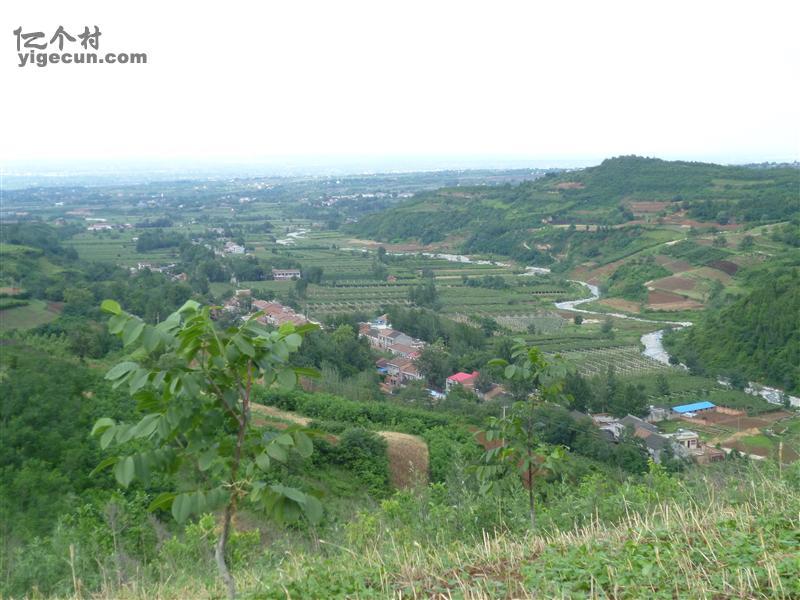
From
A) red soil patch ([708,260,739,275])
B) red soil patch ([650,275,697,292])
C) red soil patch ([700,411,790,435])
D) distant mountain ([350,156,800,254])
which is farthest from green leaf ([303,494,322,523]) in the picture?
distant mountain ([350,156,800,254])

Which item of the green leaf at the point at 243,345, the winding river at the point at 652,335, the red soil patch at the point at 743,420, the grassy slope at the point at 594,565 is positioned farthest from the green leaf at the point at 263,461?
the winding river at the point at 652,335

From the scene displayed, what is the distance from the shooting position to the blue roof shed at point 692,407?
14321 mm

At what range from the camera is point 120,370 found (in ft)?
5.18

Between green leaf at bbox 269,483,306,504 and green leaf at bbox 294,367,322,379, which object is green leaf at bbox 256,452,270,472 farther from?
green leaf at bbox 294,367,322,379

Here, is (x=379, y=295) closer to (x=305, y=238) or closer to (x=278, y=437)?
(x=305, y=238)

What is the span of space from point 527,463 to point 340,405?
996 centimetres

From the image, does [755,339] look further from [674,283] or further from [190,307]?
[190,307]

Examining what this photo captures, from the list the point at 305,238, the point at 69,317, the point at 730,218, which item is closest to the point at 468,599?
the point at 69,317

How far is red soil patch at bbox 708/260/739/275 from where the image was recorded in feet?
92.8

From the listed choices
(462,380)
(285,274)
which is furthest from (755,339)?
(285,274)

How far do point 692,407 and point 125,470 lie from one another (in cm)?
1480

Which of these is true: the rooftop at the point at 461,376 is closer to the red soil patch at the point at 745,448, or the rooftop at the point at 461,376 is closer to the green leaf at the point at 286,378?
the red soil patch at the point at 745,448

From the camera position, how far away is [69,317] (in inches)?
771

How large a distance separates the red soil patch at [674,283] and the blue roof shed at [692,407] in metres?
14.4
